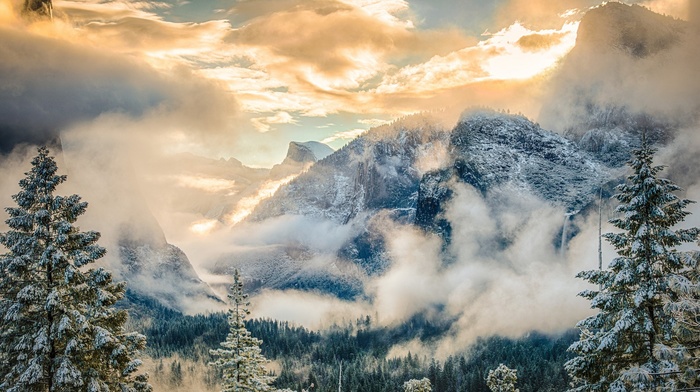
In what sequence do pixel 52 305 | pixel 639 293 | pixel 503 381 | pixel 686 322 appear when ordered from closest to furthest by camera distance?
pixel 686 322 < pixel 639 293 < pixel 52 305 < pixel 503 381

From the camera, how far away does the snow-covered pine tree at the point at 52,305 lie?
23.7 meters

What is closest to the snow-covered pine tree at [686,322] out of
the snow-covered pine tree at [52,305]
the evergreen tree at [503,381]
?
the snow-covered pine tree at [52,305]

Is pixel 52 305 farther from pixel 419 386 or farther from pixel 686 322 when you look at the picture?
pixel 419 386

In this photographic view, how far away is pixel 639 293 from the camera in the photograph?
72.5 feet

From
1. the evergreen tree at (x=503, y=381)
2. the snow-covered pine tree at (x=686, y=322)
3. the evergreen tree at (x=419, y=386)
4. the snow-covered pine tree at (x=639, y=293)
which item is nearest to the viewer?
the snow-covered pine tree at (x=686, y=322)

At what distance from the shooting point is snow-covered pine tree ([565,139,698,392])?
21766 mm

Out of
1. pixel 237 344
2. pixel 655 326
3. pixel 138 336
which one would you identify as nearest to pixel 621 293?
pixel 655 326

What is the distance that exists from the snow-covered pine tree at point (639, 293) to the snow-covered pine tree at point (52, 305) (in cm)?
2358

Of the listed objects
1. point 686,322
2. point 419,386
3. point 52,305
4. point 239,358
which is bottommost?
point 239,358

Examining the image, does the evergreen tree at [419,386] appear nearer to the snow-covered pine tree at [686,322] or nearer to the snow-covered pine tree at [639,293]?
the snow-covered pine tree at [639,293]

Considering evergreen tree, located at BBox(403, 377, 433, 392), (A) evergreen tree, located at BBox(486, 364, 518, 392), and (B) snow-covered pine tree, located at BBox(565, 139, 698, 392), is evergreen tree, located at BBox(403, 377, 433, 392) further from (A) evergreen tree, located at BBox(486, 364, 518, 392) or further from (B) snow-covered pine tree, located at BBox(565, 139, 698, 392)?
(B) snow-covered pine tree, located at BBox(565, 139, 698, 392)

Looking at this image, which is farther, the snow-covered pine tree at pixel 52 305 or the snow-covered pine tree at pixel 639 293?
the snow-covered pine tree at pixel 52 305

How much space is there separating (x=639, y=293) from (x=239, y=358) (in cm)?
2168

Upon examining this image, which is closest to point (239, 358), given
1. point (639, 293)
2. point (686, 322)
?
point (639, 293)
